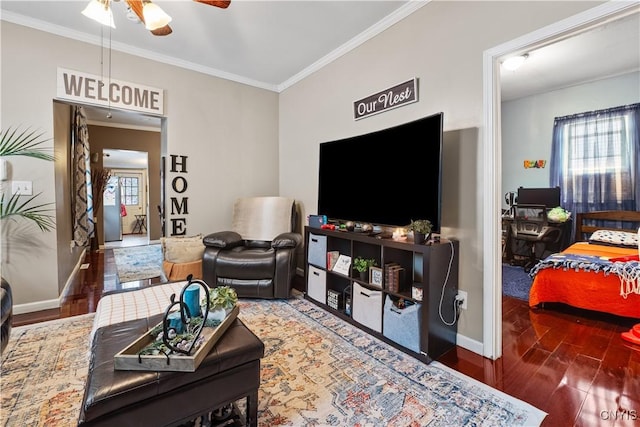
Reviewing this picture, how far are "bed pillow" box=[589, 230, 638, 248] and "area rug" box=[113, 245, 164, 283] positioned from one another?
532cm

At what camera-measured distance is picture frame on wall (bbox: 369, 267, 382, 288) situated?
2.29 metres

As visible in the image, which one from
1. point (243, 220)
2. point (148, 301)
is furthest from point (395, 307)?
point (243, 220)

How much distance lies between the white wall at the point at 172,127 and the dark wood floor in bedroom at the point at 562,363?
23.2 inches

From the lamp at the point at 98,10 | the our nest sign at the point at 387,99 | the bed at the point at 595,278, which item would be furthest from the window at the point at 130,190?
the bed at the point at 595,278

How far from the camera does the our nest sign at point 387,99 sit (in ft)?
8.04

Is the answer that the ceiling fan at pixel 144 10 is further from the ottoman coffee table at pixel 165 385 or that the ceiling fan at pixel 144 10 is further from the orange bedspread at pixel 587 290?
the orange bedspread at pixel 587 290

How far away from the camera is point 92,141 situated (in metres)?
6.04

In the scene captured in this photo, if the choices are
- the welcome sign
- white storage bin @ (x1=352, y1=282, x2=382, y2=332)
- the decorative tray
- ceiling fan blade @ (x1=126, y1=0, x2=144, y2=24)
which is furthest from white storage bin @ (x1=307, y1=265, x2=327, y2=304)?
the welcome sign

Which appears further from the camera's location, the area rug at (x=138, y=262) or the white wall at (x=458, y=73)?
the area rug at (x=138, y=262)

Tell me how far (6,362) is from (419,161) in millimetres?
3042

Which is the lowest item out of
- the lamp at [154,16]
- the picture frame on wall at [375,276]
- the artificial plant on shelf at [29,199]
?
the picture frame on wall at [375,276]

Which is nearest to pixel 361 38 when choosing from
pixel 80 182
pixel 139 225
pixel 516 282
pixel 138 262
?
pixel 516 282

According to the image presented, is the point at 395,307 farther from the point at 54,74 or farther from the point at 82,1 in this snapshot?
the point at 54,74

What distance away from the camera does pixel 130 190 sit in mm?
9781
